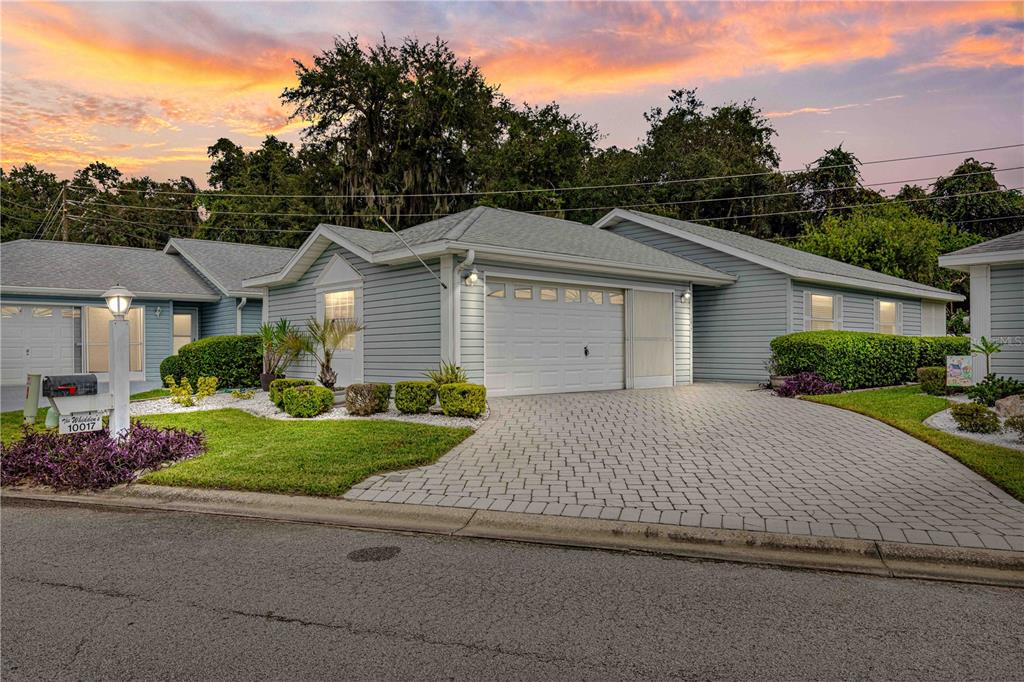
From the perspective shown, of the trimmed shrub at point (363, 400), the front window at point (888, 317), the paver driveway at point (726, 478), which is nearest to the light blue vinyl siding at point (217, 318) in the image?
Result: the trimmed shrub at point (363, 400)

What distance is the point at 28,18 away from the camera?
8516mm

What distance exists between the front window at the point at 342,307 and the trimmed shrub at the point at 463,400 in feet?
16.7

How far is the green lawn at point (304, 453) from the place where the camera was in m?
6.54

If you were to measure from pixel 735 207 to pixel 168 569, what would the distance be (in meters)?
38.8

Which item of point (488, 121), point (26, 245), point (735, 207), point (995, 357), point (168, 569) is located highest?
point (488, 121)

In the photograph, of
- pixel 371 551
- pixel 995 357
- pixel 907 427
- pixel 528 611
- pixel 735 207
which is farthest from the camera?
pixel 735 207

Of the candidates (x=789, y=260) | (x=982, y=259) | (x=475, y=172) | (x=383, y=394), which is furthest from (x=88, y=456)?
(x=475, y=172)

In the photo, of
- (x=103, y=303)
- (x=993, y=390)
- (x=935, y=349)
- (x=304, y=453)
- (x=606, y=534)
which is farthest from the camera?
(x=103, y=303)

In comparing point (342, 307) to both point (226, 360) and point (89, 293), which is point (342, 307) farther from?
point (89, 293)

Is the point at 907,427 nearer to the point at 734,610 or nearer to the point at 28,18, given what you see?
the point at 734,610

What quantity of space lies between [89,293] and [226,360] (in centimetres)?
610

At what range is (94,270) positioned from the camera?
20.7 metres

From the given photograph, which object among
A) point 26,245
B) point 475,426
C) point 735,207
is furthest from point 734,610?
point 735,207

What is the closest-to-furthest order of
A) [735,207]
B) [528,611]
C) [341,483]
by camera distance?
[528,611], [341,483], [735,207]
